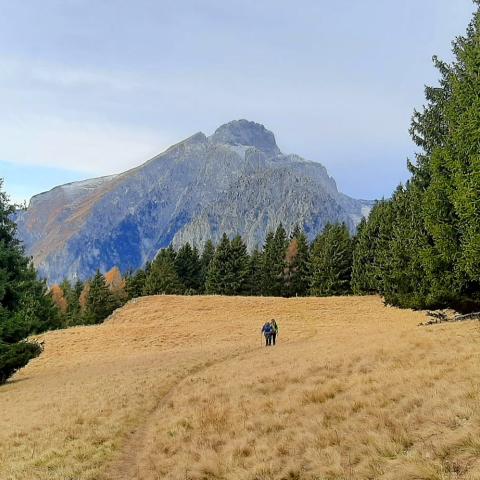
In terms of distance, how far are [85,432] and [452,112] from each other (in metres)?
20.3

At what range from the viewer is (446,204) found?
22922mm

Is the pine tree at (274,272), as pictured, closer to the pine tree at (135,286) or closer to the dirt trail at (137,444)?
the pine tree at (135,286)

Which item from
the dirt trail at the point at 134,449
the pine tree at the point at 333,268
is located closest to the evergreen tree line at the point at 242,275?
the pine tree at the point at 333,268

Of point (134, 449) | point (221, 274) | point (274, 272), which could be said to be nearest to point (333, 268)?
point (274, 272)

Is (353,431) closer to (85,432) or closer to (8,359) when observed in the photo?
(85,432)

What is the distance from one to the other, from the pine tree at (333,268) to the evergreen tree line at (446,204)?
1918 inches

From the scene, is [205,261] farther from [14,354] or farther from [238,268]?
[14,354]

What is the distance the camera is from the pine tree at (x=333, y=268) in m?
80.4

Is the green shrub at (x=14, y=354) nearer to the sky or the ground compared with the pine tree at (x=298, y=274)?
nearer to the ground

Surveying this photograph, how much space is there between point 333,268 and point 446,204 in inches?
2320

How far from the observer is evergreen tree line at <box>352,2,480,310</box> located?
1970 centimetres

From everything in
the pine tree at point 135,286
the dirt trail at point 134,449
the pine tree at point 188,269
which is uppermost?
the pine tree at point 188,269

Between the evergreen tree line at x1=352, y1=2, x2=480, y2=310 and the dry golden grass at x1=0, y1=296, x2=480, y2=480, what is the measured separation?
115 inches

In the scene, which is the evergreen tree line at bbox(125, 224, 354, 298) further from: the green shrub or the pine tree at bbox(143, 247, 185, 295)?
the green shrub
